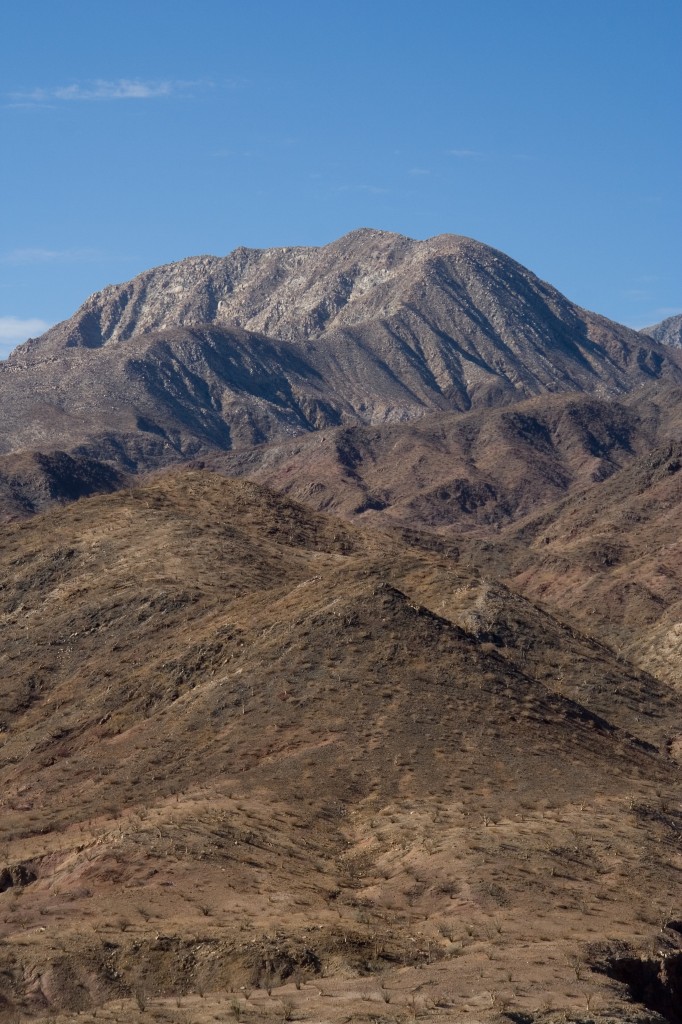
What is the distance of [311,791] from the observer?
4175 cm

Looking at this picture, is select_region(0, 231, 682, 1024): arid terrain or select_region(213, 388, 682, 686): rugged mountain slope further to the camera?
select_region(213, 388, 682, 686): rugged mountain slope

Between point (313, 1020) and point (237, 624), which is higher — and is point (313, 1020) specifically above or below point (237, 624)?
below

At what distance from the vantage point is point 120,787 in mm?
43438

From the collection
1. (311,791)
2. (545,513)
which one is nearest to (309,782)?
(311,791)

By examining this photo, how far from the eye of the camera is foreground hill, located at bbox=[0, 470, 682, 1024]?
27750 mm

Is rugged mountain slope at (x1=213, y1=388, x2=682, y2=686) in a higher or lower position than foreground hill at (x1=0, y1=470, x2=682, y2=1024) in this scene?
higher

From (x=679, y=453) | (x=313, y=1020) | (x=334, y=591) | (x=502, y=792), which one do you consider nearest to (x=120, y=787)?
(x=502, y=792)

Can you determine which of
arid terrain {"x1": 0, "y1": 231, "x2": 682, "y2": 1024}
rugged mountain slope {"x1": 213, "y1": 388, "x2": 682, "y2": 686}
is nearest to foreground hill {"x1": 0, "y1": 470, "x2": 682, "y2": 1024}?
arid terrain {"x1": 0, "y1": 231, "x2": 682, "y2": 1024}

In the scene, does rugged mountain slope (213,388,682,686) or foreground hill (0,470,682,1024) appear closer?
foreground hill (0,470,682,1024)

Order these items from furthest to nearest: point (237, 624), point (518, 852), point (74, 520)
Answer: point (74, 520), point (237, 624), point (518, 852)

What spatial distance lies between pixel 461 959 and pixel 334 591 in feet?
95.5

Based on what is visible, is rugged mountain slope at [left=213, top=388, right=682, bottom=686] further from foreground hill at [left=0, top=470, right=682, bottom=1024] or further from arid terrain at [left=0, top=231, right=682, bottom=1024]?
foreground hill at [left=0, top=470, right=682, bottom=1024]

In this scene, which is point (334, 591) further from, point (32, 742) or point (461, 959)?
point (461, 959)

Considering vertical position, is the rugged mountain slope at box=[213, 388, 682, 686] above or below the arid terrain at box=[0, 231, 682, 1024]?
above
